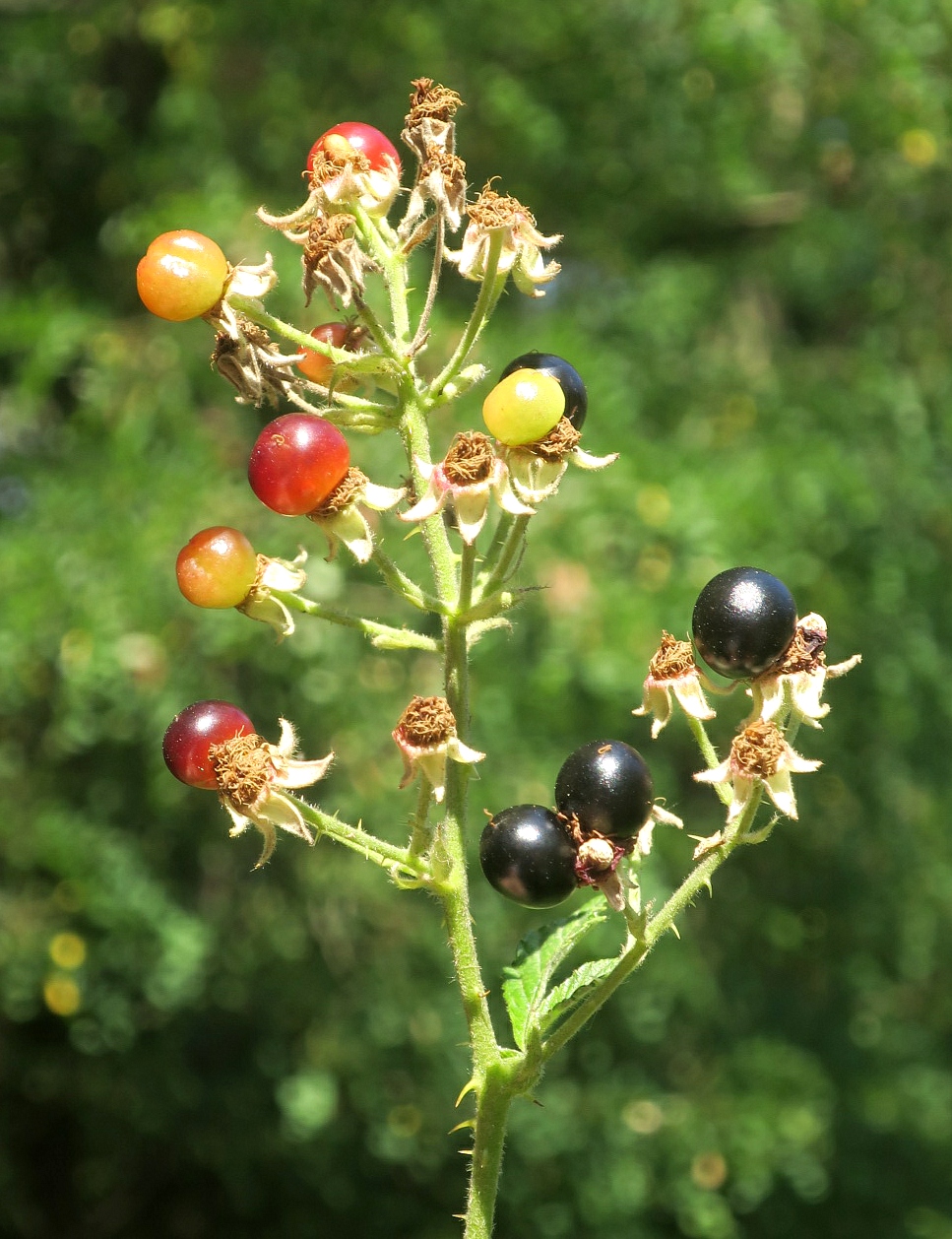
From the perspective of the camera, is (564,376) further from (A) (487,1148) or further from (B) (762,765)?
(A) (487,1148)

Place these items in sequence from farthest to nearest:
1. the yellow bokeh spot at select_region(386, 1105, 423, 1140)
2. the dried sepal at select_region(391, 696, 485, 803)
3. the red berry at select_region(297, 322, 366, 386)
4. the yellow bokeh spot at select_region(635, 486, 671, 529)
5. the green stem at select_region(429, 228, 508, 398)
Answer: the yellow bokeh spot at select_region(386, 1105, 423, 1140) < the yellow bokeh spot at select_region(635, 486, 671, 529) < the red berry at select_region(297, 322, 366, 386) < the green stem at select_region(429, 228, 508, 398) < the dried sepal at select_region(391, 696, 485, 803)

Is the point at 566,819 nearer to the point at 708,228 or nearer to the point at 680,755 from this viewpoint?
the point at 680,755

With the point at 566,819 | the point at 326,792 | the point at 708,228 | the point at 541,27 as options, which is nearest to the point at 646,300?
the point at 708,228

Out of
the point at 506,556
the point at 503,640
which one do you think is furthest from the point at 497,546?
the point at 503,640

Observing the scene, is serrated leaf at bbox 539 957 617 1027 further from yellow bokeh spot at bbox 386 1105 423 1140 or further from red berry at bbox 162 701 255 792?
yellow bokeh spot at bbox 386 1105 423 1140

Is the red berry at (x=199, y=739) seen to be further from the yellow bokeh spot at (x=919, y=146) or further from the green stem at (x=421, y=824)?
the yellow bokeh spot at (x=919, y=146)

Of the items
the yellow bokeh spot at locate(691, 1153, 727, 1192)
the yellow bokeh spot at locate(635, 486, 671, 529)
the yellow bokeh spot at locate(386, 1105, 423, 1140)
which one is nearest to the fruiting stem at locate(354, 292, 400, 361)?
the yellow bokeh spot at locate(635, 486, 671, 529)

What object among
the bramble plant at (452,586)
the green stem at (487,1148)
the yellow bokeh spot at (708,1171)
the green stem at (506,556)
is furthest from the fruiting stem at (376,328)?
the yellow bokeh spot at (708,1171)
